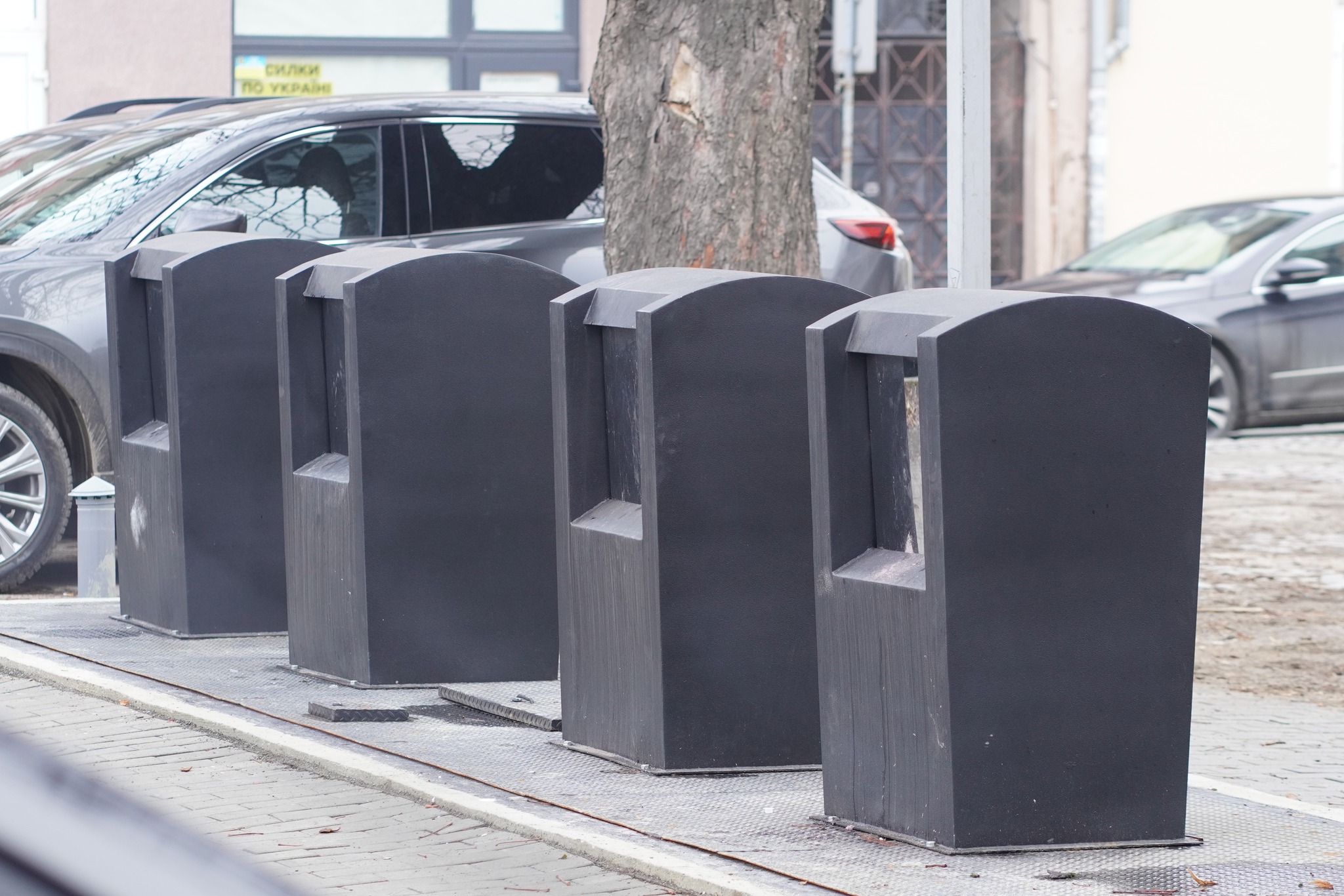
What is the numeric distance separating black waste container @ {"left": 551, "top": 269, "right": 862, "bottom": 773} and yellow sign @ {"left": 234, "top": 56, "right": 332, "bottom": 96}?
1332 centimetres

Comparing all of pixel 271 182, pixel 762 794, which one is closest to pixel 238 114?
pixel 271 182

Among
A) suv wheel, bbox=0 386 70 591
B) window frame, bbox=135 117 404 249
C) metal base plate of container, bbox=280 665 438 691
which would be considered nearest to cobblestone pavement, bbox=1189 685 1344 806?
metal base plate of container, bbox=280 665 438 691

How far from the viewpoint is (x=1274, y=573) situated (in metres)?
8.58

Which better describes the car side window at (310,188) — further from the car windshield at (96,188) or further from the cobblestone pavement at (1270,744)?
the cobblestone pavement at (1270,744)

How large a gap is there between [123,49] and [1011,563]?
47.5 ft

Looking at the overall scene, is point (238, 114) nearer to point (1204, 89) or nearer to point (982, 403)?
point (982, 403)

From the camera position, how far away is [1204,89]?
19375mm

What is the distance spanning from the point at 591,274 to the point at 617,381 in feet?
11.7

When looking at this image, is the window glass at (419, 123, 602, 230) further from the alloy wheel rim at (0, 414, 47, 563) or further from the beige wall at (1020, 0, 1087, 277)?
the beige wall at (1020, 0, 1087, 277)

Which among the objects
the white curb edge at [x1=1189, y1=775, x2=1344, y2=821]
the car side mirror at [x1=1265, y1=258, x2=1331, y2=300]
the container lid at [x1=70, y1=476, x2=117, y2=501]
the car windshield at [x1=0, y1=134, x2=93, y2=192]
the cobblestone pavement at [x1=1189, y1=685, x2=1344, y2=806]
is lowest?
the cobblestone pavement at [x1=1189, y1=685, x2=1344, y2=806]

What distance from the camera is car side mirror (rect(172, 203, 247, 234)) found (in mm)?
7273

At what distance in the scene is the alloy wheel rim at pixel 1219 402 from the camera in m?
12.5

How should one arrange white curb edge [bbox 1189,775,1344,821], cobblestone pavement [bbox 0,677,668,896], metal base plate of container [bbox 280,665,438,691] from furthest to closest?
1. metal base plate of container [bbox 280,665,438,691]
2. white curb edge [bbox 1189,775,1344,821]
3. cobblestone pavement [bbox 0,677,668,896]

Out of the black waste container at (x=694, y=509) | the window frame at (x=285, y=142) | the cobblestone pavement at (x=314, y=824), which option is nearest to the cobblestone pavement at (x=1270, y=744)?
the black waste container at (x=694, y=509)
